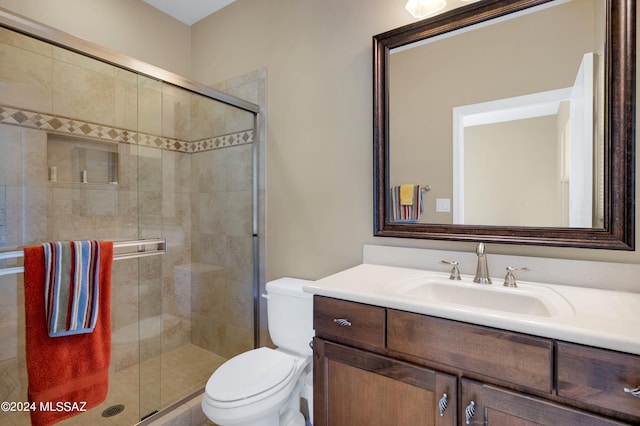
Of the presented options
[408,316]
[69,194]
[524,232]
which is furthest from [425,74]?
[69,194]

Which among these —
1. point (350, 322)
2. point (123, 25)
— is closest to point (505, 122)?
point (350, 322)

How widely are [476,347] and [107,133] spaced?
194 cm

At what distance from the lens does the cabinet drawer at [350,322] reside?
3.47 feet

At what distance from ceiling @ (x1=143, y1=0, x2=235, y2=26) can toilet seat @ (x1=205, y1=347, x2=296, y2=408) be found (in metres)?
2.38

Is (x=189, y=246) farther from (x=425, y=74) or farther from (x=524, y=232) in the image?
(x=524, y=232)

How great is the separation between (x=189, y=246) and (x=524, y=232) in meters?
1.90

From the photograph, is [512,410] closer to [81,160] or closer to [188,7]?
[81,160]

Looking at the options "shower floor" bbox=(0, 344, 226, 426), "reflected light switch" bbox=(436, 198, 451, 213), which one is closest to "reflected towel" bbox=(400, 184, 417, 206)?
"reflected light switch" bbox=(436, 198, 451, 213)

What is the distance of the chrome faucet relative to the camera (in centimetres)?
124

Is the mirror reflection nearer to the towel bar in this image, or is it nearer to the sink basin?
the sink basin

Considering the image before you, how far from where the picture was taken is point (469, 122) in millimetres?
1400

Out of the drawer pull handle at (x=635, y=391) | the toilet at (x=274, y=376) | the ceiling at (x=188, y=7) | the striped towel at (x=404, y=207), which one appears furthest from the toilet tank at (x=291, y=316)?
the ceiling at (x=188, y=7)

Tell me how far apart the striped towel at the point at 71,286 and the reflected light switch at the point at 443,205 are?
5.02ft

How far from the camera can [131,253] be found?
163 centimetres
